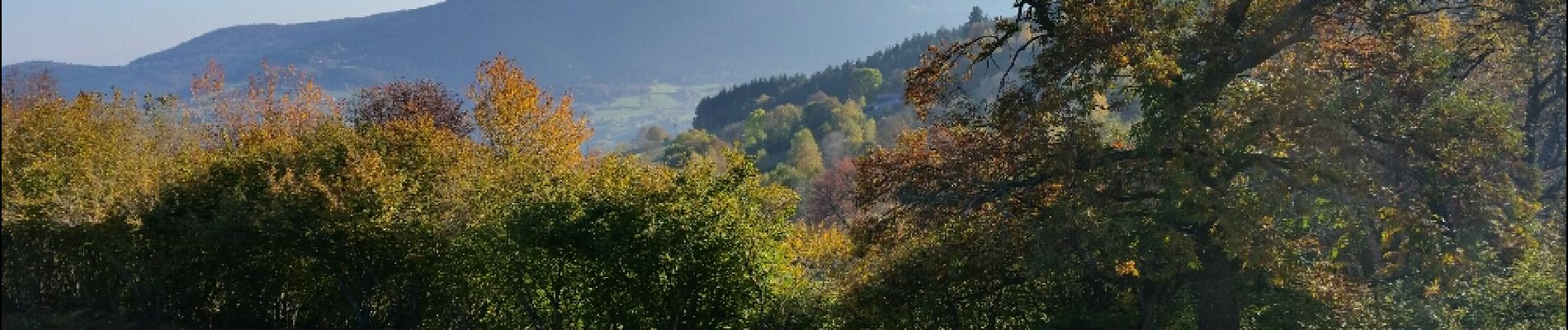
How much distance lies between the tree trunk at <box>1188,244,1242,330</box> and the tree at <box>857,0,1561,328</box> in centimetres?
3

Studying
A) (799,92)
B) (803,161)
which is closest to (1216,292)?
(803,161)

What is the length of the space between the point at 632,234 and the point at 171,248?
10.5 metres

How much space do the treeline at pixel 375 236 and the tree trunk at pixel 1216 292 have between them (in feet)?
18.7

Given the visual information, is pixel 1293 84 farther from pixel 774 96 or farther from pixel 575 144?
pixel 774 96

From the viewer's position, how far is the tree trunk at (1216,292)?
43.3ft

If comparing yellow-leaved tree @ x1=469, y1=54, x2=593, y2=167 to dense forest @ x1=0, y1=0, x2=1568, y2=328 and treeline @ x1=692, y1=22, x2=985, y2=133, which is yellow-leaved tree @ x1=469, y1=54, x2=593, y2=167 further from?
treeline @ x1=692, y1=22, x2=985, y2=133

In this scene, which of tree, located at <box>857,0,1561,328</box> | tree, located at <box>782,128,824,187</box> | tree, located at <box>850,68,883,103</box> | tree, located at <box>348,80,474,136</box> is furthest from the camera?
tree, located at <box>850,68,883,103</box>

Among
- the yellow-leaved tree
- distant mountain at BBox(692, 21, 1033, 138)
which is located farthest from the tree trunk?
distant mountain at BBox(692, 21, 1033, 138)

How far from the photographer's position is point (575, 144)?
111 ft

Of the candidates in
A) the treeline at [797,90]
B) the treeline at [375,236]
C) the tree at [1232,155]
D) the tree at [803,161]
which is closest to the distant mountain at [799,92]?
the treeline at [797,90]

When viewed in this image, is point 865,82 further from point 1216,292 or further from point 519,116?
point 1216,292

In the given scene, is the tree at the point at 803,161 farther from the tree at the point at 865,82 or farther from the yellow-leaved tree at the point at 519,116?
the yellow-leaved tree at the point at 519,116

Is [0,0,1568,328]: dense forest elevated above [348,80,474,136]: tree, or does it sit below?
below

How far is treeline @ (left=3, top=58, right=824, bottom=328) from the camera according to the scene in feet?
43.3
